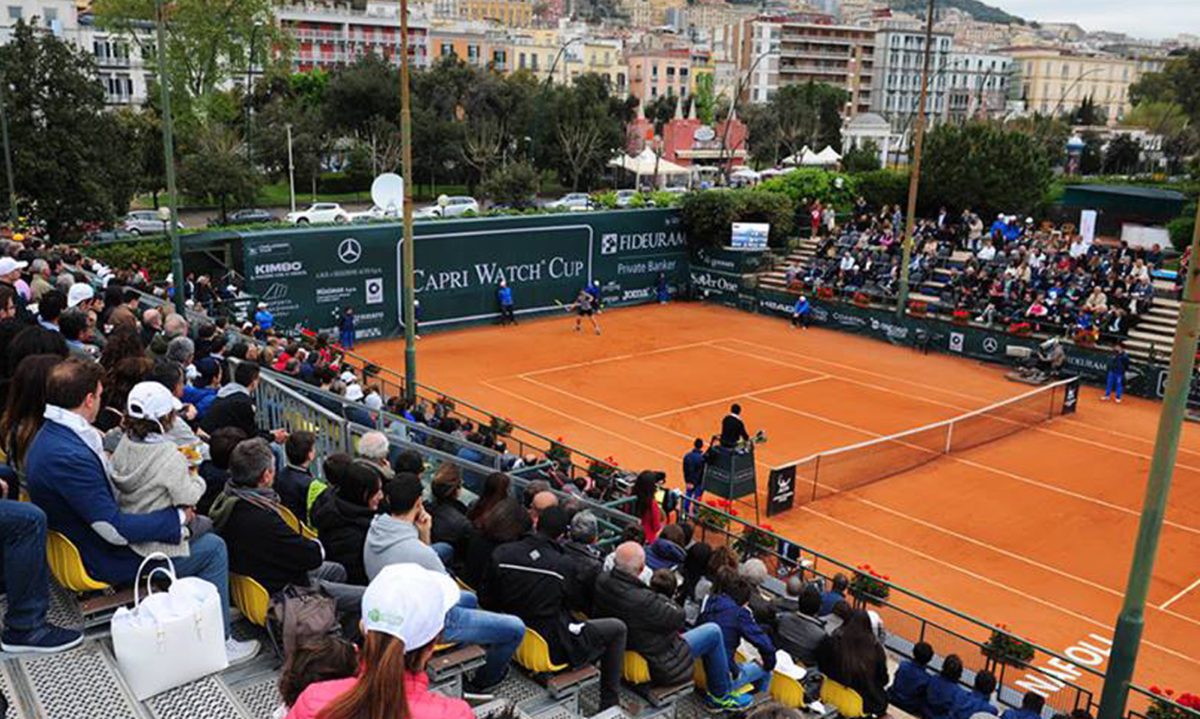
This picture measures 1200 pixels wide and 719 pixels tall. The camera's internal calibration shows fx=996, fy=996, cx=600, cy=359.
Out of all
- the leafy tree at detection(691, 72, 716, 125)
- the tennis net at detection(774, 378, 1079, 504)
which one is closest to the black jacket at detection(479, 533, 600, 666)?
the tennis net at detection(774, 378, 1079, 504)

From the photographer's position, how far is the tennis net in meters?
19.0

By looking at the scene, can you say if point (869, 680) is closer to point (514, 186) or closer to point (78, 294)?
point (78, 294)

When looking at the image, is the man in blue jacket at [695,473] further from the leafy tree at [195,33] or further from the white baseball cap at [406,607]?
the leafy tree at [195,33]

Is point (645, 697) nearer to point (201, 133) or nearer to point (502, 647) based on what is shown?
point (502, 647)

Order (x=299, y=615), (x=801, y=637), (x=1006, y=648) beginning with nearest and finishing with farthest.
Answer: (x=299, y=615)
(x=801, y=637)
(x=1006, y=648)

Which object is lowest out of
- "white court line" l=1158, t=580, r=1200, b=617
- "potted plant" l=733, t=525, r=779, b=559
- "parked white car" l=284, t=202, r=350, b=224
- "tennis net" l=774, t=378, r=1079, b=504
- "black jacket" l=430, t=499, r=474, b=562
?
"white court line" l=1158, t=580, r=1200, b=617

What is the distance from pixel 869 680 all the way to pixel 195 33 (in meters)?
72.5

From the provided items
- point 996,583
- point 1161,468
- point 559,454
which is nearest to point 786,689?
point 1161,468

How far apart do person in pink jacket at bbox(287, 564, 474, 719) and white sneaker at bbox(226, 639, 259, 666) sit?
247 cm

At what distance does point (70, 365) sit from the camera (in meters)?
5.49

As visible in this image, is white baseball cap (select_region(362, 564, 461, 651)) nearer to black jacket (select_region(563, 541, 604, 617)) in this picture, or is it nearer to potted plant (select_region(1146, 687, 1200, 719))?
black jacket (select_region(563, 541, 604, 617))

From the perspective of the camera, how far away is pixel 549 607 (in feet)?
21.1

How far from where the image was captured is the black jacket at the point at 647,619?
6.64 meters

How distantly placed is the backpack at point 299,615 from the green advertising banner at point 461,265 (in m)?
25.5
